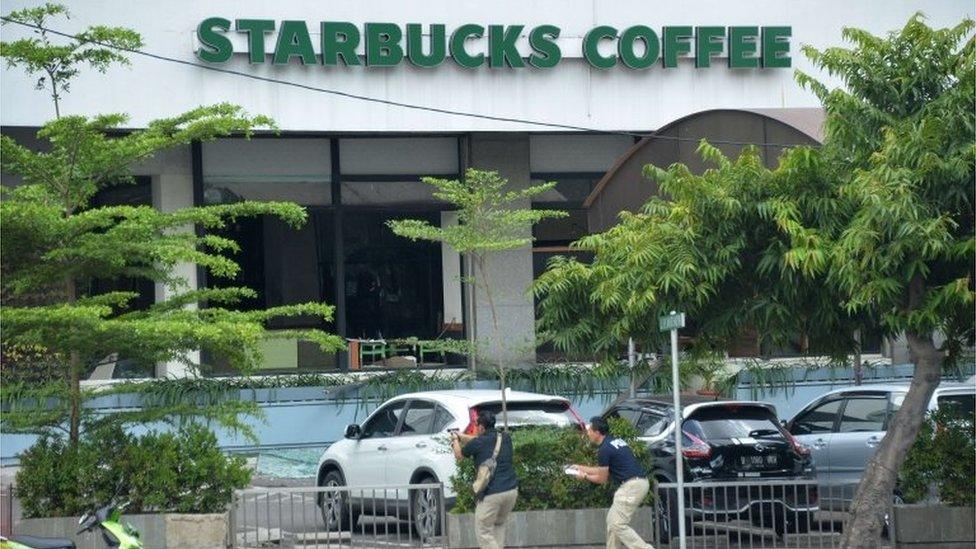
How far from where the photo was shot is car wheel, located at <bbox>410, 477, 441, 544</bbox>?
48.2 ft

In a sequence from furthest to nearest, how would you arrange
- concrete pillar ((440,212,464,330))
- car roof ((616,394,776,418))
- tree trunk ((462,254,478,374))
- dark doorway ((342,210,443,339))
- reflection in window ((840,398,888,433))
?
1. concrete pillar ((440,212,464,330))
2. dark doorway ((342,210,443,339))
3. tree trunk ((462,254,478,374))
4. reflection in window ((840,398,888,433))
5. car roof ((616,394,776,418))

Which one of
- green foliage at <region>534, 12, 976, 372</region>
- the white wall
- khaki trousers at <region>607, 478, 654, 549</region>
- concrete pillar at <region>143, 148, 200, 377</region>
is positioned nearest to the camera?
green foliage at <region>534, 12, 976, 372</region>

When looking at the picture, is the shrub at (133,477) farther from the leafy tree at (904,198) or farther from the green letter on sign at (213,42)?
the green letter on sign at (213,42)

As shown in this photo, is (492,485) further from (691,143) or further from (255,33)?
(255,33)

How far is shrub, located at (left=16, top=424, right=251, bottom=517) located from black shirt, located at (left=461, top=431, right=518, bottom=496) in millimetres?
2554

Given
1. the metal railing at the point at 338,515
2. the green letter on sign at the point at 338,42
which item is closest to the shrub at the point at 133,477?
the metal railing at the point at 338,515

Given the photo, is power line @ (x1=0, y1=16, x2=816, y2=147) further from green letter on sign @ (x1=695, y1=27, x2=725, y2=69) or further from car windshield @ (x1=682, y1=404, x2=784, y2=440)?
car windshield @ (x1=682, y1=404, x2=784, y2=440)

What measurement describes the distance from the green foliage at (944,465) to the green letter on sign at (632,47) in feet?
38.3

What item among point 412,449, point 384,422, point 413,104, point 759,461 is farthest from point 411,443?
point 413,104

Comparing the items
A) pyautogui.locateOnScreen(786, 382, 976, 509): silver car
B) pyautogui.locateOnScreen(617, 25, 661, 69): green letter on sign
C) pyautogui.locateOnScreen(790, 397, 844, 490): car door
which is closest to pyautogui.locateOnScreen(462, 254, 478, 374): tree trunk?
pyautogui.locateOnScreen(617, 25, 661, 69): green letter on sign

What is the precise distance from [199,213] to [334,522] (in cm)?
361

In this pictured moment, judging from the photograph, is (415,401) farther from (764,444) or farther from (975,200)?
(975,200)

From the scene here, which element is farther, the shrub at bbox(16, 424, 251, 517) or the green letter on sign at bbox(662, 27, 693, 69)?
the green letter on sign at bbox(662, 27, 693, 69)

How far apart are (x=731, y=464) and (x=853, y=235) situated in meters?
4.25
